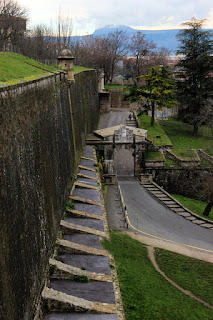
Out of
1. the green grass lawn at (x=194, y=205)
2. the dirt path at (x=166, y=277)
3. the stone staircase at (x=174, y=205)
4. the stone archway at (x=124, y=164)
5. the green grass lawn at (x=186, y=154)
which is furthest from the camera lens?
the stone archway at (x=124, y=164)

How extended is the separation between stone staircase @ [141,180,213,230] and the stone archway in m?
2.48

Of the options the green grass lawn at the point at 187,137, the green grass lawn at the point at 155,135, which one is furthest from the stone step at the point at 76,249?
the green grass lawn at the point at 187,137

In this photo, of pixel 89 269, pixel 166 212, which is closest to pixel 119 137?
pixel 166 212

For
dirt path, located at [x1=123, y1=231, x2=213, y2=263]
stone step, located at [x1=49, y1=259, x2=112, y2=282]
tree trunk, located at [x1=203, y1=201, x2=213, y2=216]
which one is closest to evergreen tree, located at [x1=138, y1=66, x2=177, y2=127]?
tree trunk, located at [x1=203, y1=201, x2=213, y2=216]

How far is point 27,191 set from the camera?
10188mm

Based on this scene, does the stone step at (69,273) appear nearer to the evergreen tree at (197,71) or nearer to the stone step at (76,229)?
the stone step at (76,229)

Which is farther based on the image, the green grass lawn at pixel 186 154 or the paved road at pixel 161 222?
the green grass lawn at pixel 186 154

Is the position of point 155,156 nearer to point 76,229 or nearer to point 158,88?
point 158,88

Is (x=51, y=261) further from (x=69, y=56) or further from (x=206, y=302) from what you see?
(x=69, y=56)

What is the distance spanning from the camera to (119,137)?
30.9 meters

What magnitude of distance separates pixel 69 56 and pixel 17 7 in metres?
21.5

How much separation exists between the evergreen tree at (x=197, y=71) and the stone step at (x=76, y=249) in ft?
91.6

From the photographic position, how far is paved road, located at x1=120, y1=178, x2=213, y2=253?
70.1 feet

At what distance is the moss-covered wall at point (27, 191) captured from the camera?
8.23m
